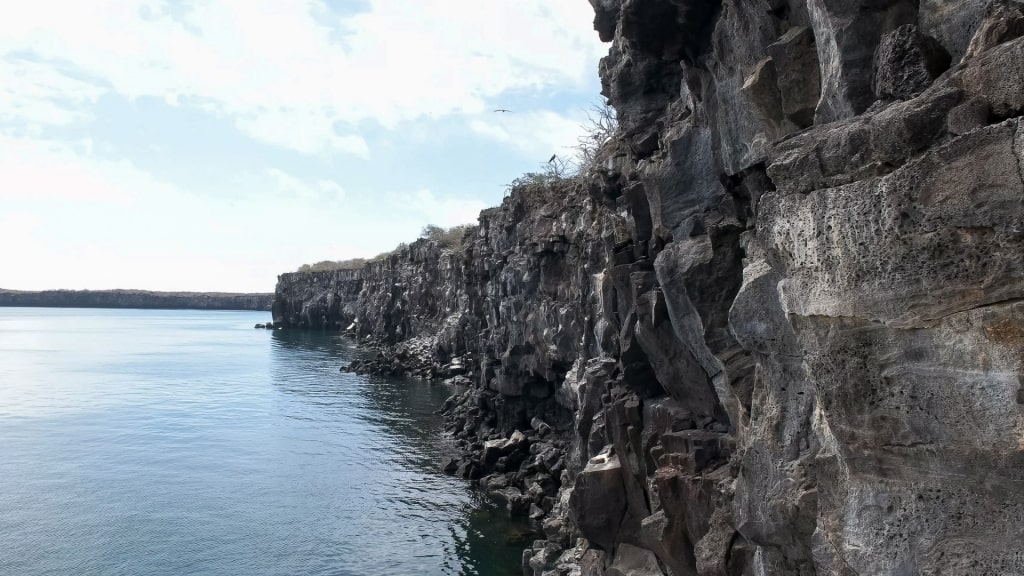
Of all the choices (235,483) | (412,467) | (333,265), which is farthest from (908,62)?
(333,265)

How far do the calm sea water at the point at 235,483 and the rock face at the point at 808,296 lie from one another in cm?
706

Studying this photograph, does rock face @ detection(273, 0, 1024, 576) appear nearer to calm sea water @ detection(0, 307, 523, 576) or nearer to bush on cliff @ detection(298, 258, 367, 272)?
calm sea water @ detection(0, 307, 523, 576)

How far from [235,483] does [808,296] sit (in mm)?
32911

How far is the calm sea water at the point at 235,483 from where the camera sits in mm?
26453

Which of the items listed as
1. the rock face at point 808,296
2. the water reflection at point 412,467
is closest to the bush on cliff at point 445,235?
the water reflection at point 412,467

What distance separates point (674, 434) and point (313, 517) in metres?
19.6

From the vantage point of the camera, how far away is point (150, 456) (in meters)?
40.4

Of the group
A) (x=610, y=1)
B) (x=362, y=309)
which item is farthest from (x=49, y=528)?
(x=362, y=309)

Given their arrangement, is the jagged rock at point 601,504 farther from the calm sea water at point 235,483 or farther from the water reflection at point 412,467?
the calm sea water at point 235,483

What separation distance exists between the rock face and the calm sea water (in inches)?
278

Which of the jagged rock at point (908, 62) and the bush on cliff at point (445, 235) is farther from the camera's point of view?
the bush on cliff at point (445, 235)

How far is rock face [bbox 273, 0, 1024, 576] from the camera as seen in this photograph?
24.7ft

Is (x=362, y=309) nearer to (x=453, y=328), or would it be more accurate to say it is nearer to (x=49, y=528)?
(x=453, y=328)

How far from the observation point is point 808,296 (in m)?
9.36
